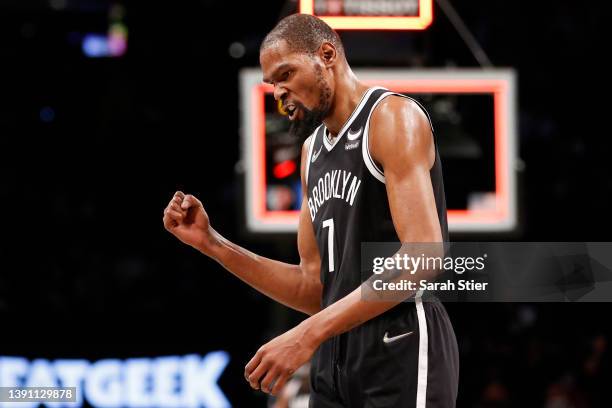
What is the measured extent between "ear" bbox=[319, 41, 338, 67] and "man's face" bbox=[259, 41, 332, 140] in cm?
3

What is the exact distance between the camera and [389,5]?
517cm

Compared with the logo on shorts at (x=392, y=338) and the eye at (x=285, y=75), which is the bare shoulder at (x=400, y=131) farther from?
the logo on shorts at (x=392, y=338)

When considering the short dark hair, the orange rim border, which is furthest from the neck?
the orange rim border

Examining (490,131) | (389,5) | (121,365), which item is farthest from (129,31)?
(389,5)

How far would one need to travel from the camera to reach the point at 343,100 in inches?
123

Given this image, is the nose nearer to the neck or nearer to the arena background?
the neck

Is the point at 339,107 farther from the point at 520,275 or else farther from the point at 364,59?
the point at 364,59

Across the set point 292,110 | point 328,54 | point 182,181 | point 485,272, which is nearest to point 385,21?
point 485,272

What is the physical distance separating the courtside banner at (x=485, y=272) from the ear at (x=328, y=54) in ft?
1.89

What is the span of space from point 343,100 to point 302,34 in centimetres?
24

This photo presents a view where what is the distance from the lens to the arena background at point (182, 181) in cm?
783

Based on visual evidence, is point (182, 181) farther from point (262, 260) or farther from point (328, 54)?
point (328, 54)

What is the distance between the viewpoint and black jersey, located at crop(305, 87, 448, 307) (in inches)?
118

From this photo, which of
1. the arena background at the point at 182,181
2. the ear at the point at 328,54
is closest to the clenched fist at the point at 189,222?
the ear at the point at 328,54
